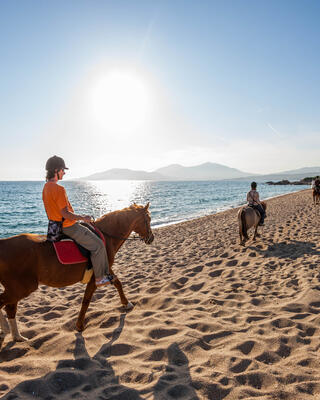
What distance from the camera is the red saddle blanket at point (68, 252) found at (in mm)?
4070

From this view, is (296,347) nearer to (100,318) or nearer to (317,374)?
(317,374)

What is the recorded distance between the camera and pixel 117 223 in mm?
5008

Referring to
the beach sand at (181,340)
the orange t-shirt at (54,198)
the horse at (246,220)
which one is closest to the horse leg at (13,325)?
the beach sand at (181,340)

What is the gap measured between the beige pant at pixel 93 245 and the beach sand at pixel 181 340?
1069 mm

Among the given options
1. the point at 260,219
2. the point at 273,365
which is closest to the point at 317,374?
the point at 273,365

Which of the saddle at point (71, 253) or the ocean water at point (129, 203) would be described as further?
the ocean water at point (129, 203)

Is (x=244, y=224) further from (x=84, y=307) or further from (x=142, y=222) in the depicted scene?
(x=84, y=307)

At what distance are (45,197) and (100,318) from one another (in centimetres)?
262

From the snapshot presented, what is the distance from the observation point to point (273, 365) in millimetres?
3094

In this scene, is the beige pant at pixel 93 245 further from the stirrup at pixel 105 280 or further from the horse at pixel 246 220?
the horse at pixel 246 220

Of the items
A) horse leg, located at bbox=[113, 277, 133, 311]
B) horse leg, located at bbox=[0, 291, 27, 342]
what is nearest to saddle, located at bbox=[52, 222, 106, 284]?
horse leg, located at bbox=[113, 277, 133, 311]

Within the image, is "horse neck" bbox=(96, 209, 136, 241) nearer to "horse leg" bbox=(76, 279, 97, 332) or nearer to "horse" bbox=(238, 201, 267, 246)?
"horse leg" bbox=(76, 279, 97, 332)

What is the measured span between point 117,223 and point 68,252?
1.18 metres

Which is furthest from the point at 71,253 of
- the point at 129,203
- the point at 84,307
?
the point at 129,203
